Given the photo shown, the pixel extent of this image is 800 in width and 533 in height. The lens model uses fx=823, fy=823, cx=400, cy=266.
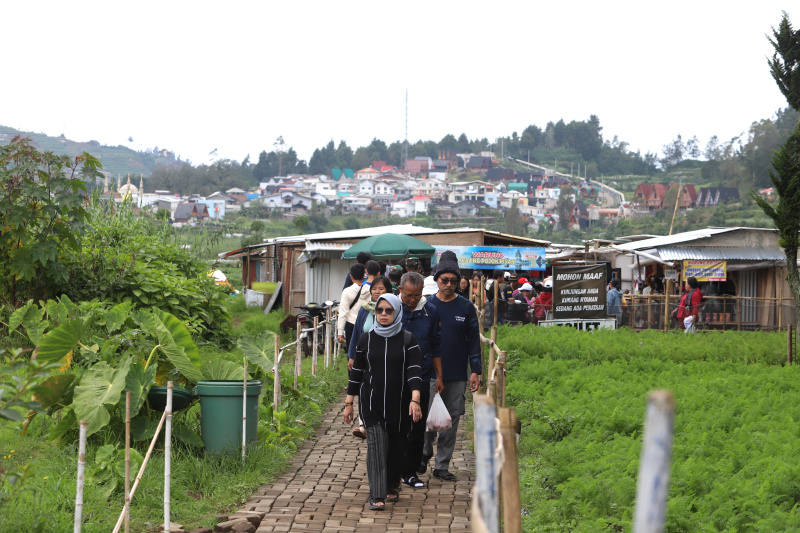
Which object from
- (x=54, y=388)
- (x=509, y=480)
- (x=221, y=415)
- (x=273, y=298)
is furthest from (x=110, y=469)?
(x=273, y=298)

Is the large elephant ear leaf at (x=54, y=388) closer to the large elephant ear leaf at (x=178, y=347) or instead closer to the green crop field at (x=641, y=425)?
the large elephant ear leaf at (x=178, y=347)

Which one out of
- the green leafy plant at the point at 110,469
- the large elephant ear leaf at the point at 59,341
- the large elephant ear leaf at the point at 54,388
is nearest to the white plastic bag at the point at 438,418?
the green leafy plant at the point at 110,469

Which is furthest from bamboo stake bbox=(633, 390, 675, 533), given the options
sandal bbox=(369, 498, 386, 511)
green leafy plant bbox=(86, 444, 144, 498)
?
green leafy plant bbox=(86, 444, 144, 498)

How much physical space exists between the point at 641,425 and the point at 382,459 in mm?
2974

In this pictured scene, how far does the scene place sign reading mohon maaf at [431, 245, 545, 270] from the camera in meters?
21.2

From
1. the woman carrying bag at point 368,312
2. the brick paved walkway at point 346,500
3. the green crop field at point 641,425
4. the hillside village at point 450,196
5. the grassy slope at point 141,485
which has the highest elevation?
the hillside village at point 450,196

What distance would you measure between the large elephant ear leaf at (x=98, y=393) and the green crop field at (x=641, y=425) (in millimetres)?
3440

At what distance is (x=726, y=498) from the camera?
557 cm

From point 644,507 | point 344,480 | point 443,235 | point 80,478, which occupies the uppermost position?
point 443,235

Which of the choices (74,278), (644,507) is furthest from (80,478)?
(74,278)

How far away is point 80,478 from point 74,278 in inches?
417

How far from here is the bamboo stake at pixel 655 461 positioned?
1.43 m

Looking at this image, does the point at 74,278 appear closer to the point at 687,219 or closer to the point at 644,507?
the point at 644,507

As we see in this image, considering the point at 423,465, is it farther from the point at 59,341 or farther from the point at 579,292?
the point at 579,292
